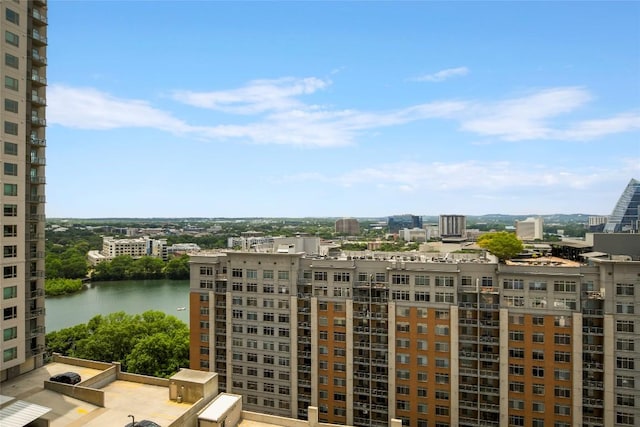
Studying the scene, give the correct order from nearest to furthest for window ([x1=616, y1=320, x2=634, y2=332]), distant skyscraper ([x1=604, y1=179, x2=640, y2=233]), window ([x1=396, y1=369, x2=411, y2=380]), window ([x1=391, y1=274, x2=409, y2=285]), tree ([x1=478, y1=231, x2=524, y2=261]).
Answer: window ([x1=616, y1=320, x2=634, y2=332]), window ([x1=396, y1=369, x2=411, y2=380]), window ([x1=391, y1=274, x2=409, y2=285]), tree ([x1=478, y1=231, x2=524, y2=261]), distant skyscraper ([x1=604, y1=179, x2=640, y2=233])

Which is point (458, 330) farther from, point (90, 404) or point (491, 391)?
point (90, 404)

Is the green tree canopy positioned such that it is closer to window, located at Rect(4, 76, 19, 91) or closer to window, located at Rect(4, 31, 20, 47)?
window, located at Rect(4, 76, 19, 91)

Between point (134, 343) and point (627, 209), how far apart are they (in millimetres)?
169319

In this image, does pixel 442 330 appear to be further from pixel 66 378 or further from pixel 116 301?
pixel 116 301

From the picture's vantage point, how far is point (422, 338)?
33250mm

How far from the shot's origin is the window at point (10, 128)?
25562 millimetres

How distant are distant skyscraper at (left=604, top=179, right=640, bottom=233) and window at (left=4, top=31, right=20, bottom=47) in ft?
551

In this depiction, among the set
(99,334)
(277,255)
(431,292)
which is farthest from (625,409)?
(99,334)

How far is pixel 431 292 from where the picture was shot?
110 feet

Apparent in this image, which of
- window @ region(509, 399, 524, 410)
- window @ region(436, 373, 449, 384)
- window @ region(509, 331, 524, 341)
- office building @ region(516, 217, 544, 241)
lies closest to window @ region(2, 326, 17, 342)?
window @ region(436, 373, 449, 384)

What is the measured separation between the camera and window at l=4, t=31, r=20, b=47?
83.7 ft

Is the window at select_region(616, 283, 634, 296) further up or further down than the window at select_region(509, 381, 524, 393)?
further up

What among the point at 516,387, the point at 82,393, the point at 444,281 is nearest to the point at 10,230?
the point at 82,393

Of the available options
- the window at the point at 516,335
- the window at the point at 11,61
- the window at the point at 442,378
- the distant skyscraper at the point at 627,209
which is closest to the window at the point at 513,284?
the window at the point at 516,335
